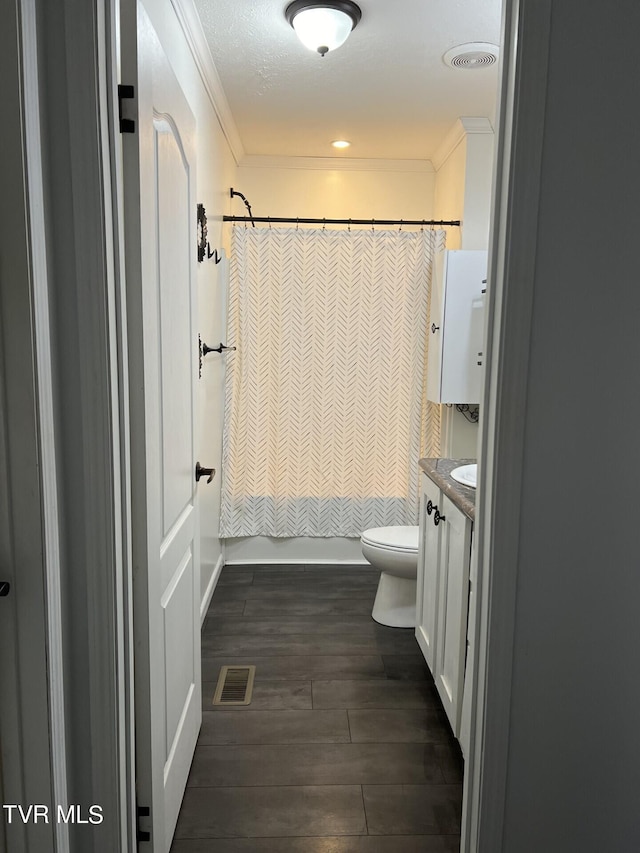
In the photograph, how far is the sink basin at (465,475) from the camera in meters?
2.19

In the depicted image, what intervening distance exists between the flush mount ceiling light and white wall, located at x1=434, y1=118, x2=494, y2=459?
1224 millimetres

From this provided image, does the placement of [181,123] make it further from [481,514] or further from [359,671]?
[359,671]

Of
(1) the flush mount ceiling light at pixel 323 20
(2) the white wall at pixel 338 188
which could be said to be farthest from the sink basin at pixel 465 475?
(2) the white wall at pixel 338 188

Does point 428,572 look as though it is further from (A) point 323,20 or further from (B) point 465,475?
(A) point 323,20

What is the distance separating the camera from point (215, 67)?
8.96 feet

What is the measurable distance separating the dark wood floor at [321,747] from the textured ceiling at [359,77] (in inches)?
98.5

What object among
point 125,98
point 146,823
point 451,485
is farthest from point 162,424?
point 451,485

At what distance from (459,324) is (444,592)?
1.67 metres

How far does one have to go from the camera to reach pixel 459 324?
3.40 m

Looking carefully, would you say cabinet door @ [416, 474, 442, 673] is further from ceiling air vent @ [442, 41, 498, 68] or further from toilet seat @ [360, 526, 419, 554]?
ceiling air vent @ [442, 41, 498, 68]

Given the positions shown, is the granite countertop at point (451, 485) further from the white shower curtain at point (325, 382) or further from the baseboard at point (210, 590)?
the baseboard at point (210, 590)

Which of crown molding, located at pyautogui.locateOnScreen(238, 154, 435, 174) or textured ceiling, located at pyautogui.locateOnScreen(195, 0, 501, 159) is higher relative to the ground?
textured ceiling, located at pyautogui.locateOnScreen(195, 0, 501, 159)

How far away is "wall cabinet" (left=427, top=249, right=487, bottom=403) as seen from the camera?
11.1 feet

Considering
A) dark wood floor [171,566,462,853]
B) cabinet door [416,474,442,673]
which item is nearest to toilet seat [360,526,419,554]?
cabinet door [416,474,442,673]
